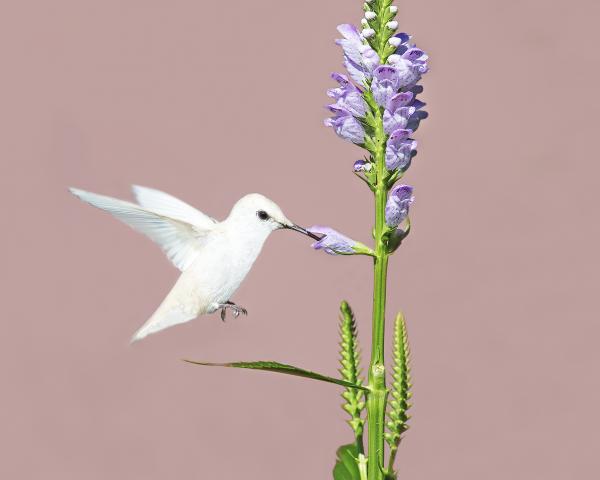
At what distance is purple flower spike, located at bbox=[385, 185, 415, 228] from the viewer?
266 centimetres

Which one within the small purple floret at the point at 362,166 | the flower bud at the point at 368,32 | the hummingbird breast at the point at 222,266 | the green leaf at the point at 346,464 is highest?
the flower bud at the point at 368,32

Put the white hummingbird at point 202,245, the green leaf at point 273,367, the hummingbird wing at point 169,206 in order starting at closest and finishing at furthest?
the green leaf at point 273,367 → the white hummingbird at point 202,245 → the hummingbird wing at point 169,206

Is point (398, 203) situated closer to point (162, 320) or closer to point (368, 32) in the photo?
point (368, 32)

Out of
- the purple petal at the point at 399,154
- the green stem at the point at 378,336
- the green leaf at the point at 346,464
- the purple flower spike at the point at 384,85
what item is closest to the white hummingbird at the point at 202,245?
the green stem at the point at 378,336

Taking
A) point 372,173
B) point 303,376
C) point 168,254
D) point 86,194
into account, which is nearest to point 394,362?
point 303,376

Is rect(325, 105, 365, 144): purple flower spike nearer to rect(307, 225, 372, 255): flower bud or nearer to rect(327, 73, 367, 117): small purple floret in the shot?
rect(327, 73, 367, 117): small purple floret

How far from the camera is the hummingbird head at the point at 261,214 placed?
274 cm

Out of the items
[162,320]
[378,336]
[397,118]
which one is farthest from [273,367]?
[397,118]

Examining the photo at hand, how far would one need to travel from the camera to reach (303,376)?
258 centimetres

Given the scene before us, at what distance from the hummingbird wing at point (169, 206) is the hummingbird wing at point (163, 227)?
16 mm

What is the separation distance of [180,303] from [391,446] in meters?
0.72

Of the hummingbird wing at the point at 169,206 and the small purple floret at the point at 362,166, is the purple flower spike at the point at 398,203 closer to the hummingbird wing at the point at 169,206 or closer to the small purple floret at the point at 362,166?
the small purple floret at the point at 362,166

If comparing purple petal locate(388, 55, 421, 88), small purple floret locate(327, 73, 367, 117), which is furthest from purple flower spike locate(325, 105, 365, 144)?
purple petal locate(388, 55, 421, 88)

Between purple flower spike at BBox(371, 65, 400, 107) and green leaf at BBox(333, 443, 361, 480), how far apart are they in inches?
40.6
